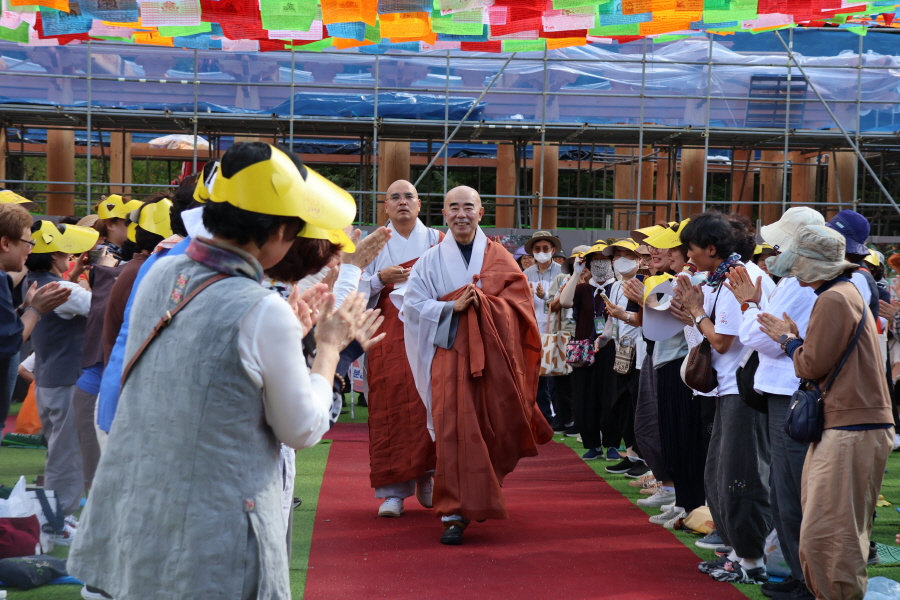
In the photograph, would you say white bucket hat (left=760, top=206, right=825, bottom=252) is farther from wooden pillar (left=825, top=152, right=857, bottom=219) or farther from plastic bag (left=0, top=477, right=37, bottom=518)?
wooden pillar (left=825, top=152, right=857, bottom=219)

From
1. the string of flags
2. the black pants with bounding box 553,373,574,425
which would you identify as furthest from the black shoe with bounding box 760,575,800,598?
the black pants with bounding box 553,373,574,425

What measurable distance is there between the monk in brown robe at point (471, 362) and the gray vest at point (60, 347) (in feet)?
5.92

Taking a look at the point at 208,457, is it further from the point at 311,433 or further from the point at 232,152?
the point at 232,152

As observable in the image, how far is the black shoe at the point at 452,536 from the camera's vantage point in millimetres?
4988

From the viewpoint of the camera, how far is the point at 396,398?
18.9ft

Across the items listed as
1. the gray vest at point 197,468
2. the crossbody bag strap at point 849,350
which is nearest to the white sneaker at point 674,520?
the crossbody bag strap at point 849,350

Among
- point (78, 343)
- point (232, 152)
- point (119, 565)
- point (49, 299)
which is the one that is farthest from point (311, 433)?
point (78, 343)

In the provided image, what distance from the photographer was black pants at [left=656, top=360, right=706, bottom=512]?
17.1ft

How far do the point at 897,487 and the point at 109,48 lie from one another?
10.1 m

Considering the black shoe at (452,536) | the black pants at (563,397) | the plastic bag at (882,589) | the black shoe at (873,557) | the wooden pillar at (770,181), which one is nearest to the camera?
the plastic bag at (882,589)

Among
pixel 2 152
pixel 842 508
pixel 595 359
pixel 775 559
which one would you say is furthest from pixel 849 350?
pixel 2 152

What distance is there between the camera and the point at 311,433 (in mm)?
1913

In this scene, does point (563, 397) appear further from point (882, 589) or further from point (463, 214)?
point (882, 589)

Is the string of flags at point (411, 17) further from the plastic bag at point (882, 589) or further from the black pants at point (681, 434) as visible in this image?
the plastic bag at point (882, 589)
